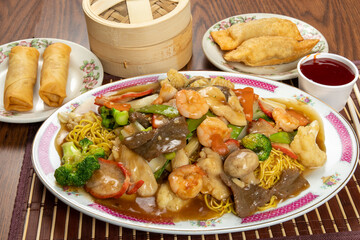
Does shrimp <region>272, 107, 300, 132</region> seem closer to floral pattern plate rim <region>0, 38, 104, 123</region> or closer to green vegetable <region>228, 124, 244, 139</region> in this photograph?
green vegetable <region>228, 124, 244, 139</region>

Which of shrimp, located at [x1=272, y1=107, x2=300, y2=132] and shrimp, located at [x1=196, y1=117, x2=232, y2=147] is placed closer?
shrimp, located at [x1=196, y1=117, x2=232, y2=147]

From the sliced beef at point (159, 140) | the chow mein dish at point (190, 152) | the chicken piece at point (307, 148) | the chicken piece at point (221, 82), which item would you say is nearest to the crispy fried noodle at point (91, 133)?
the chow mein dish at point (190, 152)

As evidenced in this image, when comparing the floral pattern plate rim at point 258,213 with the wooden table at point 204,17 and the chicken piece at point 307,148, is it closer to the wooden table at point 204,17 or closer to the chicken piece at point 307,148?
the chicken piece at point 307,148

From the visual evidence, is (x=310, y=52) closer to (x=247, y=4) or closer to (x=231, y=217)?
(x=247, y=4)

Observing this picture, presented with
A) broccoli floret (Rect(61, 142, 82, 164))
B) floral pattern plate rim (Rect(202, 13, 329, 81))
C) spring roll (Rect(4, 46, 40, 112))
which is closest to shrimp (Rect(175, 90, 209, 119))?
broccoli floret (Rect(61, 142, 82, 164))

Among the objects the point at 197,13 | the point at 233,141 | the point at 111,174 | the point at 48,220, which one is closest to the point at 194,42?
the point at 197,13

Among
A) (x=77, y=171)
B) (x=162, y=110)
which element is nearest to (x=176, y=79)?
(x=162, y=110)

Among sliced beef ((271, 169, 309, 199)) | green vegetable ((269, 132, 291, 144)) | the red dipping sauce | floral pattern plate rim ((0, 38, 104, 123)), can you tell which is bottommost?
floral pattern plate rim ((0, 38, 104, 123))
